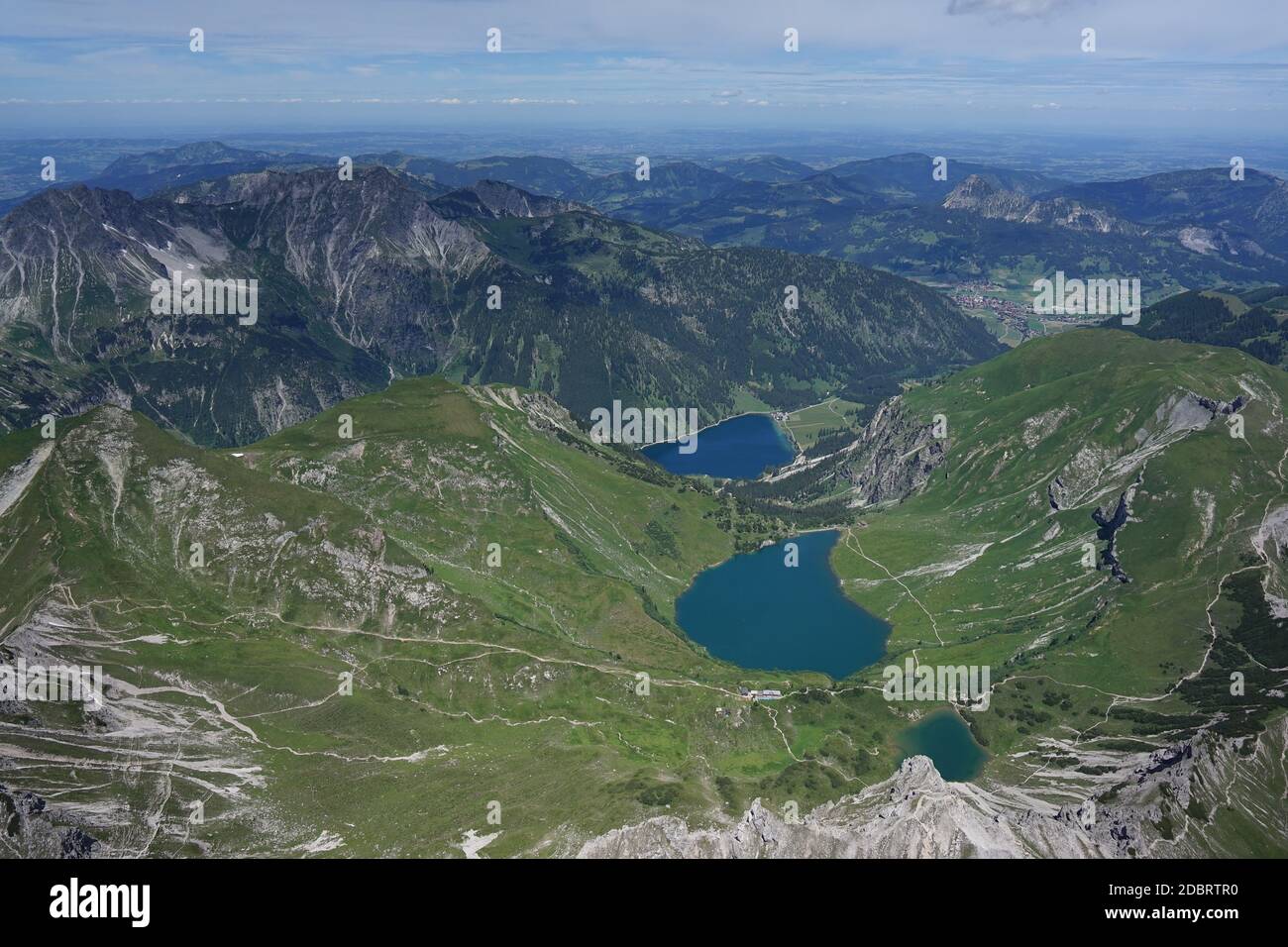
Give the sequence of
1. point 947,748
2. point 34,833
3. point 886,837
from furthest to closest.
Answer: point 947,748, point 34,833, point 886,837

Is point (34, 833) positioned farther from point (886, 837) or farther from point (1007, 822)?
point (1007, 822)

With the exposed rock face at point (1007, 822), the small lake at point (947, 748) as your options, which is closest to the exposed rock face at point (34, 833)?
the exposed rock face at point (1007, 822)

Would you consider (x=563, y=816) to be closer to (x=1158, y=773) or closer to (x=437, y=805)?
(x=437, y=805)

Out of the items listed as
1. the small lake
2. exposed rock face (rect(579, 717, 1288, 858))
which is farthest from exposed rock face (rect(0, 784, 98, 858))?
the small lake

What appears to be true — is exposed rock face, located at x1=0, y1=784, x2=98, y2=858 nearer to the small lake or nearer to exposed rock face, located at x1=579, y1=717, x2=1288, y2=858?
exposed rock face, located at x1=579, y1=717, x2=1288, y2=858

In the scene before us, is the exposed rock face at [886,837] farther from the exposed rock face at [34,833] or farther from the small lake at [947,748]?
the exposed rock face at [34,833]

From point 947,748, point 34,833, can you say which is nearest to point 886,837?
point 947,748

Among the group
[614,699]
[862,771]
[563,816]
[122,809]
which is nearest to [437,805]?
[563,816]

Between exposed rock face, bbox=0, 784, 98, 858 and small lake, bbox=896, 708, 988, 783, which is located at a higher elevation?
exposed rock face, bbox=0, 784, 98, 858
